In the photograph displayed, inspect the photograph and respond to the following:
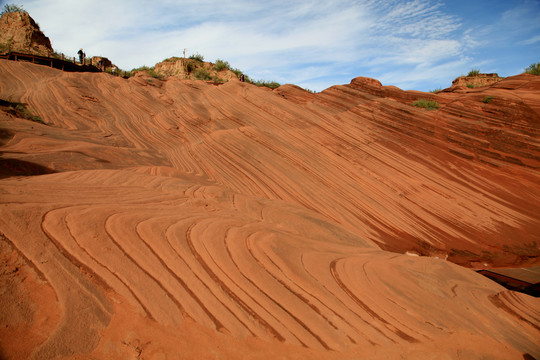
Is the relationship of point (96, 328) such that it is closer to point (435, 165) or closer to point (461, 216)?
point (461, 216)

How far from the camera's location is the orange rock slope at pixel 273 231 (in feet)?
6.72

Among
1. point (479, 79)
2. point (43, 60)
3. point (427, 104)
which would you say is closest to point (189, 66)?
point (43, 60)

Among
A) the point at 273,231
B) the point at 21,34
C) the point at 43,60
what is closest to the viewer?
the point at 273,231

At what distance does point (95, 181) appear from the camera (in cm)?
431

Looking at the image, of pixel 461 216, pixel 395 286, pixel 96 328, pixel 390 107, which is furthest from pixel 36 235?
pixel 390 107

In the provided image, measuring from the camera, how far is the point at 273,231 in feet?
12.8

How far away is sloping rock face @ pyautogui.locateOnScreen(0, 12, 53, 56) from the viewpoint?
20984 millimetres

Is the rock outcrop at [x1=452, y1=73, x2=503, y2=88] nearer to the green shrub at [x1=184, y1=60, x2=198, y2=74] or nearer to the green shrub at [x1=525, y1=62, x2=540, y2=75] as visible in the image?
the green shrub at [x1=525, y1=62, x2=540, y2=75]

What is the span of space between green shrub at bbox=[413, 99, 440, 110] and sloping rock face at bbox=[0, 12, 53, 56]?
2519 centimetres

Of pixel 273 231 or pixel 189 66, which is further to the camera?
pixel 189 66

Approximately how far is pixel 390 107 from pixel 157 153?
9.07m

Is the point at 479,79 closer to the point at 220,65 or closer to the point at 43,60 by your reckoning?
the point at 220,65

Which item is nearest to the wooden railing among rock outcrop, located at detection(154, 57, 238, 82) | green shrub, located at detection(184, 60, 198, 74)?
rock outcrop, located at detection(154, 57, 238, 82)

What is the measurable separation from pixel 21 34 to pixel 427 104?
27.7 m
